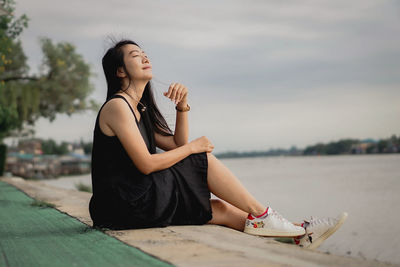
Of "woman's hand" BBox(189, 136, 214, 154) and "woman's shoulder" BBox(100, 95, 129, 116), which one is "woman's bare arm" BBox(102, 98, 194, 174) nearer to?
"woman's shoulder" BBox(100, 95, 129, 116)

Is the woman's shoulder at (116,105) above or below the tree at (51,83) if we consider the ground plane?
below

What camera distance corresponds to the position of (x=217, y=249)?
179cm

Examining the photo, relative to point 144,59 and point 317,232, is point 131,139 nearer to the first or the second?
point 144,59

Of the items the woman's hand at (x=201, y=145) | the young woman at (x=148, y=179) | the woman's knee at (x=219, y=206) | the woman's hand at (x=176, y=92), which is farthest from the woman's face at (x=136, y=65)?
the woman's knee at (x=219, y=206)

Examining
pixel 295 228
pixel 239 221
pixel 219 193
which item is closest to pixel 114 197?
pixel 219 193

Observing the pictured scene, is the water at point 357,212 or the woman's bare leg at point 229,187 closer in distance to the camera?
the woman's bare leg at point 229,187

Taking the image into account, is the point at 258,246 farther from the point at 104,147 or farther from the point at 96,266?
the point at 104,147

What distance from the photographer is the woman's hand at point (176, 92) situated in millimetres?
2480

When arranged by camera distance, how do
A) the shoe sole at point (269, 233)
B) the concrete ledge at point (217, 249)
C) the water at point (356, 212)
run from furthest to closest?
the water at point (356, 212), the shoe sole at point (269, 233), the concrete ledge at point (217, 249)

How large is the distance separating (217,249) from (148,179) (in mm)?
678

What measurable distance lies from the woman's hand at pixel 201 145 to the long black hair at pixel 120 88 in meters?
0.37

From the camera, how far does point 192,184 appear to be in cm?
235

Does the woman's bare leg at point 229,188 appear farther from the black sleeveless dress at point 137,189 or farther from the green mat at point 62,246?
the green mat at point 62,246

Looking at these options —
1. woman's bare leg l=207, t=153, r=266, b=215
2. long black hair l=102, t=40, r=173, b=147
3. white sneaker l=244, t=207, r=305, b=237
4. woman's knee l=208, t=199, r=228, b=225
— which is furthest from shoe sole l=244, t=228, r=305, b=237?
long black hair l=102, t=40, r=173, b=147
